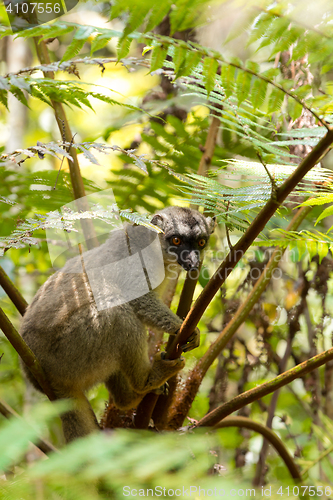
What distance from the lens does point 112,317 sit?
133 inches

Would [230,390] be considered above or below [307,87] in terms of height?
below

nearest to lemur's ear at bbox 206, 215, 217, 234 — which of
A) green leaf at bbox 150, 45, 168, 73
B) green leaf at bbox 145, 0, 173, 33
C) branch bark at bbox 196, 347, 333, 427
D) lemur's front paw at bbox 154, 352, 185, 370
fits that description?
lemur's front paw at bbox 154, 352, 185, 370

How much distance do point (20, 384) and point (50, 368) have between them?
2499 millimetres

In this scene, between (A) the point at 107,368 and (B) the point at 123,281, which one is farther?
(B) the point at 123,281

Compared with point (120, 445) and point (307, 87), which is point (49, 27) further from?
point (120, 445)

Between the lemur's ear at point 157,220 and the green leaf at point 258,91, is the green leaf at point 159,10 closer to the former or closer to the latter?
the green leaf at point 258,91

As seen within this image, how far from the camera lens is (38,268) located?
534 cm

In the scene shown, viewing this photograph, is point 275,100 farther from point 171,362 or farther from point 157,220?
point 171,362

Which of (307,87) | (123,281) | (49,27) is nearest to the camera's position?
(307,87)

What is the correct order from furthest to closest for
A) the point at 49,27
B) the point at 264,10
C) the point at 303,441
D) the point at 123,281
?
1. the point at 303,441
2. the point at 123,281
3. the point at 49,27
4. the point at 264,10

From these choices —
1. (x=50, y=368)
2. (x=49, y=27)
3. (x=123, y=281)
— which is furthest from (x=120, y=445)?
(x=123, y=281)

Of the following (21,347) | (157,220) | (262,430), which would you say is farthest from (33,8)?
(262,430)

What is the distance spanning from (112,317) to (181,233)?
995mm

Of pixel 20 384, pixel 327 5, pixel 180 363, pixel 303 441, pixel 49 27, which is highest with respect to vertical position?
pixel 49 27
